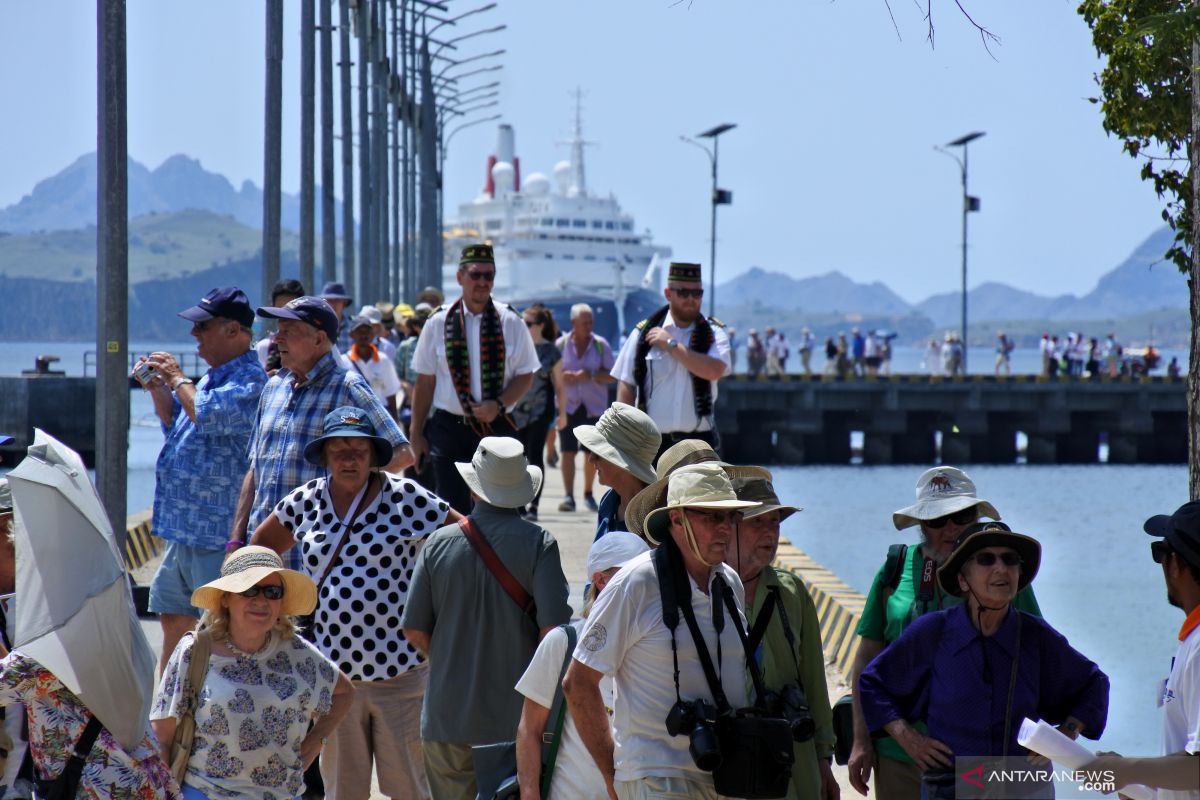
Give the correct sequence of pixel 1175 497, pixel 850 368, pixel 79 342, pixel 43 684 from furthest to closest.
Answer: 1. pixel 79 342
2. pixel 850 368
3. pixel 1175 497
4. pixel 43 684

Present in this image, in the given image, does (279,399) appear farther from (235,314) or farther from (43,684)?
(43,684)

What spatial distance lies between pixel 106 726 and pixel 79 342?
151469 millimetres

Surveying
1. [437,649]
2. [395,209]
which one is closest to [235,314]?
[437,649]

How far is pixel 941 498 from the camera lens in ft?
15.9

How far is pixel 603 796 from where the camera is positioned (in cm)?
423

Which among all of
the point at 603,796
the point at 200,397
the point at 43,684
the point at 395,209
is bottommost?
the point at 603,796

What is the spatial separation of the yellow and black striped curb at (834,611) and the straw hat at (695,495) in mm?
3840

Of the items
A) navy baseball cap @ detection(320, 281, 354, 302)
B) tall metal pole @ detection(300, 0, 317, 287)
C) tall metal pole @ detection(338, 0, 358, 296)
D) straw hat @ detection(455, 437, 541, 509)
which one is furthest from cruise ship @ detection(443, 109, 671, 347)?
straw hat @ detection(455, 437, 541, 509)

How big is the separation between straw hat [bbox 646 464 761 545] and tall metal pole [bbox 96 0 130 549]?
197 inches

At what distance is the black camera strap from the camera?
3.91m

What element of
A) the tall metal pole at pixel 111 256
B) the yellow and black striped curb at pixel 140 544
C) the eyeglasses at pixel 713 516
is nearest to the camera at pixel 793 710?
the eyeglasses at pixel 713 516

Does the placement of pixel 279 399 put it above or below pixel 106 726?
above

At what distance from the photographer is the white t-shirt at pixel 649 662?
395cm

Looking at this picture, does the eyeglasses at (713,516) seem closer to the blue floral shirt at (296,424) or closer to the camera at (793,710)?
the camera at (793,710)
